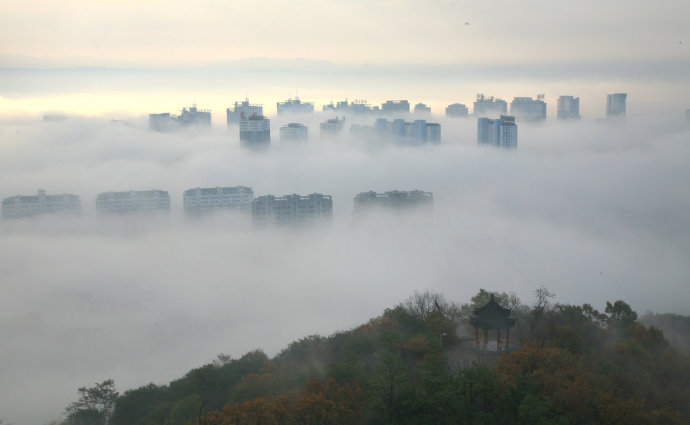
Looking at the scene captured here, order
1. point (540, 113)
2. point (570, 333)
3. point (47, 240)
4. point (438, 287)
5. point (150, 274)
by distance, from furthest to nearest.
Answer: point (540, 113), point (47, 240), point (150, 274), point (438, 287), point (570, 333)

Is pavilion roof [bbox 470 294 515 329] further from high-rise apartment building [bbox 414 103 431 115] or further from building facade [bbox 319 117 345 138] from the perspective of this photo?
high-rise apartment building [bbox 414 103 431 115]

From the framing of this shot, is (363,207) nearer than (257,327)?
No

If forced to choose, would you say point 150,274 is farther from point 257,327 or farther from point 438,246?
point 438,246

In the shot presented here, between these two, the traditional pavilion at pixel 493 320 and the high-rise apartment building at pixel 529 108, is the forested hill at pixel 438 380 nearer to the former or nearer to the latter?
the traditional pavilion at pixel 493 320

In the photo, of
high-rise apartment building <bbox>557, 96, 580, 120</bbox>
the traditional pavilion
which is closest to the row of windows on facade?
the traditional pavilion

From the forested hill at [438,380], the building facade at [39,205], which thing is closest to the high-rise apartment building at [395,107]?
the building facade at [39,205]

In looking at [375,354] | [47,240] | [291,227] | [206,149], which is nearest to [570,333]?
[375,354]

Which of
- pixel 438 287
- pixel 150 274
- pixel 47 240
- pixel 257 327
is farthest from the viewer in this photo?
pixel 47 240
